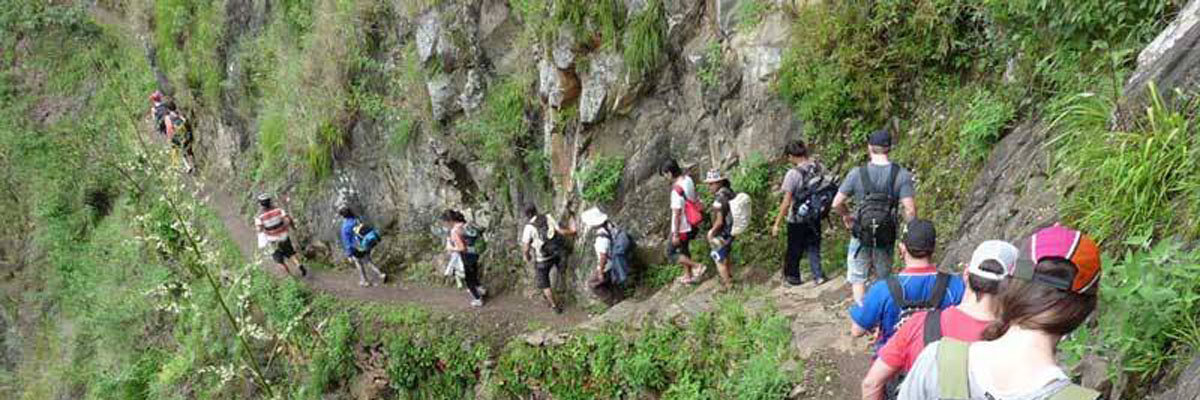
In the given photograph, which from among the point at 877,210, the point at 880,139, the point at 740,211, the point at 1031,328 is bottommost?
the point at 740,211

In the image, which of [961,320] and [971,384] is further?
[961,320]

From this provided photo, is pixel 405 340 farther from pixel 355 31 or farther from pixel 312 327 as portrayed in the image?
Result: pixel 355 31

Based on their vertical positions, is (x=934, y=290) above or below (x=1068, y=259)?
below

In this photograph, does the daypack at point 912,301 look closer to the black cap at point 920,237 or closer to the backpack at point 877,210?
the black cap at point 920,237

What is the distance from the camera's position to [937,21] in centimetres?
750

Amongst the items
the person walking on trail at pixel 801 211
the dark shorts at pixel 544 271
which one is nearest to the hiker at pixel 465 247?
the dark shorts at pixel 544 271

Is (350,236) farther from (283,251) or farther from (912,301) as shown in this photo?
(912,301)

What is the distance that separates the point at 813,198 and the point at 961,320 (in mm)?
3970

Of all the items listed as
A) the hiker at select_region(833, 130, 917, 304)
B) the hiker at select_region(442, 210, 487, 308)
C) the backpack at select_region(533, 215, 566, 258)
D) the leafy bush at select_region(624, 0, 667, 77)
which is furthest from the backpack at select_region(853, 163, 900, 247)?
the hiker at select_region(442, 210, 487, 308)

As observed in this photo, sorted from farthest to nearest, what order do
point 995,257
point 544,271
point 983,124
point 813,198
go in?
1. point 544,271
2. point 813,198
3. point 983,124
4. point 995,257

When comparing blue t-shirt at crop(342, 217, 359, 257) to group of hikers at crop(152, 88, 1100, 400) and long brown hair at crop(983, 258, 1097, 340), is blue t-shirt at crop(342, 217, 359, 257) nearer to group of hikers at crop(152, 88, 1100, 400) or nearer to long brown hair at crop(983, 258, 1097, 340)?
group of hikers at crop(152, 88, 1100, 400)

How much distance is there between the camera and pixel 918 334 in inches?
126

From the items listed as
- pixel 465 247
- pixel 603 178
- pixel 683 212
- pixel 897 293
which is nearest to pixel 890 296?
pixel 897 293

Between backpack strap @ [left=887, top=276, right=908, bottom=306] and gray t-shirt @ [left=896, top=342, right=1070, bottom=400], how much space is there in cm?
121
